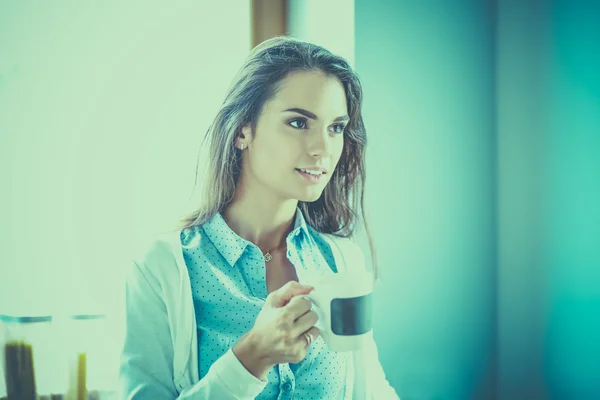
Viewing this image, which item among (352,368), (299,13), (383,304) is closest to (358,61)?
(299,13)

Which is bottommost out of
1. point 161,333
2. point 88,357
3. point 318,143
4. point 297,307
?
point 88,357

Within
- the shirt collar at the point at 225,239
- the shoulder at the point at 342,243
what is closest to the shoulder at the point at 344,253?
the shoulder at the point at 342,243

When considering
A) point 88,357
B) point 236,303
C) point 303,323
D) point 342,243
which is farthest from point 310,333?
point 88,357

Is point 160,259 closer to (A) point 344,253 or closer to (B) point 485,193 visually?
(A) point 344,253

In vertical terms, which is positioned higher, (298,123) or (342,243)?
(298,123)

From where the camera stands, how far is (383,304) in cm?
140

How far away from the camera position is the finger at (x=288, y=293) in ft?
2.61

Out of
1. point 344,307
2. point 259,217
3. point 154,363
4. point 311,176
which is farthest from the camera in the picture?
point 259,217

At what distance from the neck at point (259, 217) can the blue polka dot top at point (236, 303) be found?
0.05 metres

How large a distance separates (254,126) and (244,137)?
42 mm

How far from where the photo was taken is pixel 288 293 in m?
0.80

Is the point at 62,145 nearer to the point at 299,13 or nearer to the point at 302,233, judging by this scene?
the point at 302,233

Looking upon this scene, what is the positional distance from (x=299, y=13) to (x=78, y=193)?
2.80 ft

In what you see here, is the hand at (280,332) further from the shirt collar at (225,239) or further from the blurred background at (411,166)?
the blurred background at (411,166)
